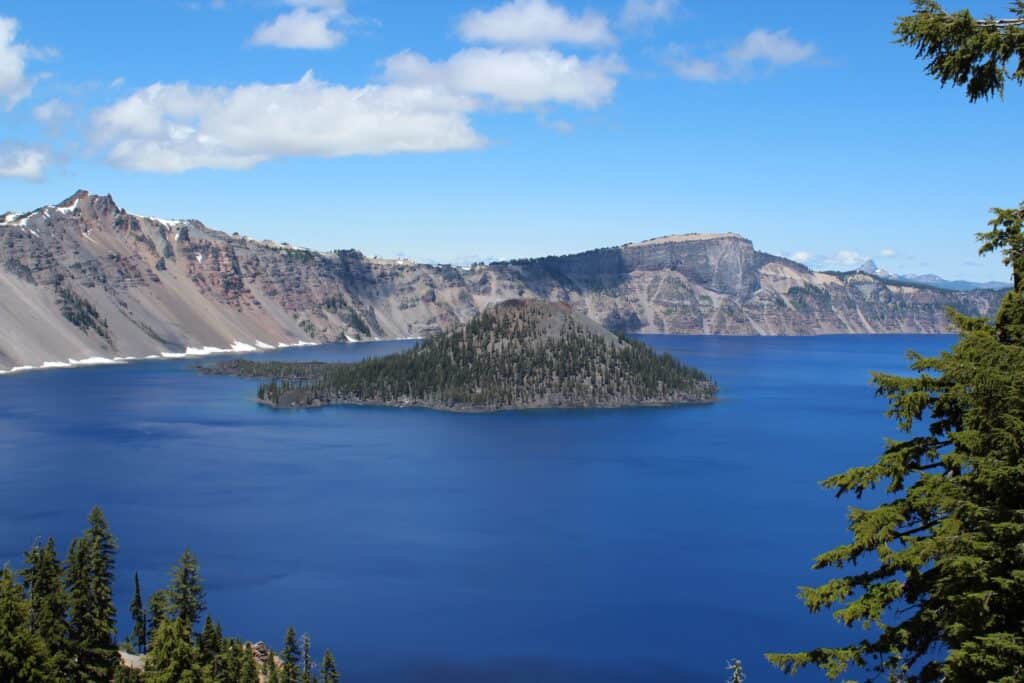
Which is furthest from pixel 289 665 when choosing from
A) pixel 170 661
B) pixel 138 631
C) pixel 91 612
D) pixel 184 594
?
pixel 170 661

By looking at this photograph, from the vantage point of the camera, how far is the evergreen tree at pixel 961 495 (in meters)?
12.1

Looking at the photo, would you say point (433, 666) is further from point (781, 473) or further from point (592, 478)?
point (781, 473)

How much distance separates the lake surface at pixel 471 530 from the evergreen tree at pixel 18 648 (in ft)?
95.9

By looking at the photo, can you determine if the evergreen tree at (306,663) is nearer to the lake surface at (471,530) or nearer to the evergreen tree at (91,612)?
the lake surface at (471,530)

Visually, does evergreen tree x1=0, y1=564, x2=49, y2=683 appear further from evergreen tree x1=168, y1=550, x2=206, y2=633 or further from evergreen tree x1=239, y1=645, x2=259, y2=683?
evergreen tree x1=168, y1=550, x2=206, y2=633

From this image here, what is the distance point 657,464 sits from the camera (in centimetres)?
15138

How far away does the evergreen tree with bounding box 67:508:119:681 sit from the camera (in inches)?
1965

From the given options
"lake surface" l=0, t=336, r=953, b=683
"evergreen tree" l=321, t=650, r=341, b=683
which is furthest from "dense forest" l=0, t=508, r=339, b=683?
"lake surface" l=0, t=336, r=953, b=683

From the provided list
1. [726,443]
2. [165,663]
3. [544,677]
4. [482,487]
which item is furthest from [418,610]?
[726,443]

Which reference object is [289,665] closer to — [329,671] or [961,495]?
[329,671]

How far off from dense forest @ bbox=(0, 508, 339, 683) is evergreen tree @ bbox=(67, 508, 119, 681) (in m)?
0.05

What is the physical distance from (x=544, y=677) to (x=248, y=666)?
21.1 m

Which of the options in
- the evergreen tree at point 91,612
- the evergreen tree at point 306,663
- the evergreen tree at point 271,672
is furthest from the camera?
the evergreen tree at point 306,663

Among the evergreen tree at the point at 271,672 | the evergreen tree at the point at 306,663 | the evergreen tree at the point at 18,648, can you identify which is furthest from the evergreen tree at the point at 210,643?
the evergreen tree at the point at 18,648
